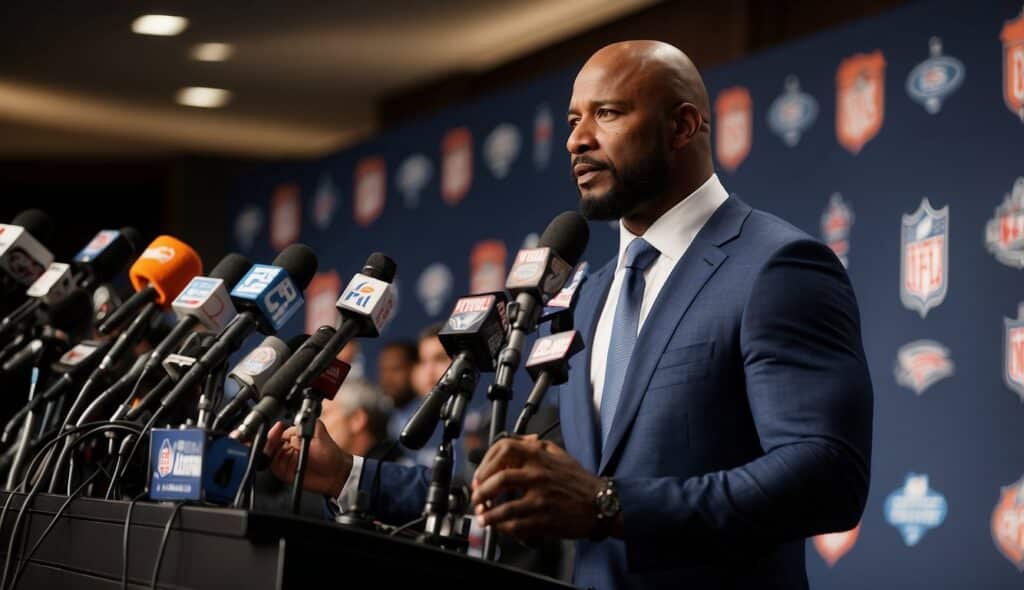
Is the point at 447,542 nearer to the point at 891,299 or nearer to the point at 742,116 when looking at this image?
the point at 891,299

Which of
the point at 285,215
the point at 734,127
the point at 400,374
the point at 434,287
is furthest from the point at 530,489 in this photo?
the point at 285,215

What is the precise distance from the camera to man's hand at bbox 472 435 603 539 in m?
1.34

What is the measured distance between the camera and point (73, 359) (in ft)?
7.13

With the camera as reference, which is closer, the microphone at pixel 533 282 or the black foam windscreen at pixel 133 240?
the microphone at pixel 533 282

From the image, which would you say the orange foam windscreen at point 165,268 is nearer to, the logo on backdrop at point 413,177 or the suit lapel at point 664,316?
the suit lapel at point 664,316

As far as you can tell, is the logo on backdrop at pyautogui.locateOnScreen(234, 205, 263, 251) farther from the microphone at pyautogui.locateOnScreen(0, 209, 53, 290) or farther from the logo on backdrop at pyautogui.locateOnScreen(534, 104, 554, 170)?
the microphone at pyautogui.locateOnScreen(0, 209, 53, 290)

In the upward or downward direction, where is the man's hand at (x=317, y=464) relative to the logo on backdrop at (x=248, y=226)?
downward

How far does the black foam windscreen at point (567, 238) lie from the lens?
64.4 inches

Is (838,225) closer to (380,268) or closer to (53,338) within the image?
(53,338)

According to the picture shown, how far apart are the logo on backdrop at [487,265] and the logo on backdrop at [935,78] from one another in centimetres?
239

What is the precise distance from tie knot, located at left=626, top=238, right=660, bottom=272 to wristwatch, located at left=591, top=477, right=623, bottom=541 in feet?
1.51

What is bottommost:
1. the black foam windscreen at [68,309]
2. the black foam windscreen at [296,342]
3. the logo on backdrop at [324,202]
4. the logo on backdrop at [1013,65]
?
the black foam windscreen at [296,342]

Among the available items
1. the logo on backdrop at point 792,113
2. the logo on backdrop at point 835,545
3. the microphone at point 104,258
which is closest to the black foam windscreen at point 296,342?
the microphone at point 104,258

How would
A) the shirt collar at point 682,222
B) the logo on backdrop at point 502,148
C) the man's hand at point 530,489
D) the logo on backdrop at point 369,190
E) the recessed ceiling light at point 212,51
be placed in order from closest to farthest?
the man's hand at point 530,489 → the shirt collar at point 682,222 → the logo on backdrop at point 502,148 → the logo on backdrop at point 369,190 → the recessed ceiling light at point 212,51
